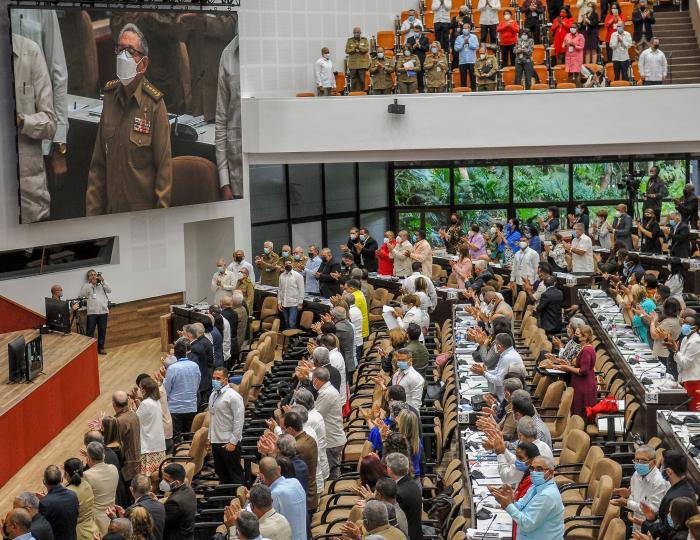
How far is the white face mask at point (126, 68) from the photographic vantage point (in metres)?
19.3

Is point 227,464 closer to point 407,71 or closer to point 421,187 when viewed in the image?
point 407,71

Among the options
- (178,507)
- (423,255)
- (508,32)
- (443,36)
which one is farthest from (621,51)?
(178,507)

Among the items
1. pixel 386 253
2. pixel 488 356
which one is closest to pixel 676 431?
pixel 488 356

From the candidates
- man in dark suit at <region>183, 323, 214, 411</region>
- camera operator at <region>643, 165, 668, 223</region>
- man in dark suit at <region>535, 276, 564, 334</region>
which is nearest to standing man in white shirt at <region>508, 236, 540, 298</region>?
man in dark suit at <region>535, 276, 564, 334</region>

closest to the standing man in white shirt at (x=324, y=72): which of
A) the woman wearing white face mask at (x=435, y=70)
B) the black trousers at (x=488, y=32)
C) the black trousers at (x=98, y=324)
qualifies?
the woman wearing white face mask at (x=435, y=70)

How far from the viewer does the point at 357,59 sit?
75.7ft

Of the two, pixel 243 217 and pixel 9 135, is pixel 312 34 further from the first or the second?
pixel 9 135

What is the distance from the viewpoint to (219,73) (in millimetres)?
21359

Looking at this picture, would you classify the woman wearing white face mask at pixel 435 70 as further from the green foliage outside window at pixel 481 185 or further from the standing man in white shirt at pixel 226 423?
the standing man in white shirt at pixel 226 423

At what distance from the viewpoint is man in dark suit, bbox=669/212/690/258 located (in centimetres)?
1925

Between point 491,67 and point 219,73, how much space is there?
532 cm

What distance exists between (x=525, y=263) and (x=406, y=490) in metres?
10.4

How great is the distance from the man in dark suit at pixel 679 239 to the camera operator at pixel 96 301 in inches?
378

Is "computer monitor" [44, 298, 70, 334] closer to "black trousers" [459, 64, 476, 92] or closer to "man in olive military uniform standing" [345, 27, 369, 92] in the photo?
"man in olive military uniform standing" [345, 27, 369, 92]
